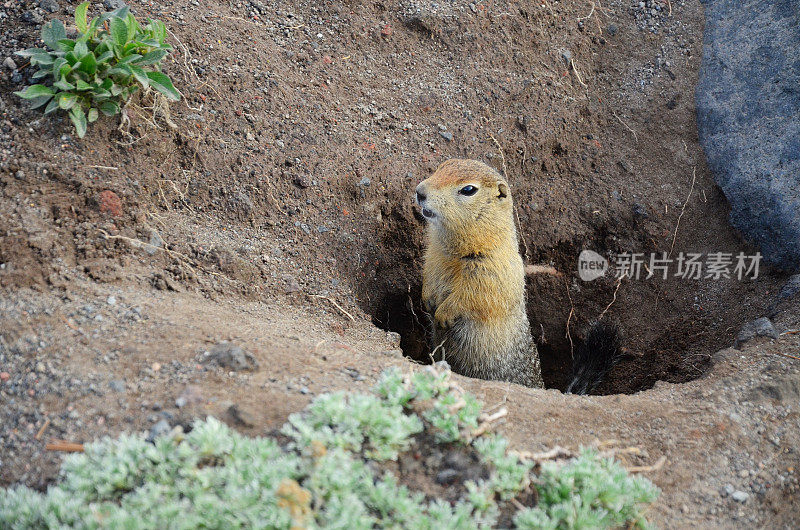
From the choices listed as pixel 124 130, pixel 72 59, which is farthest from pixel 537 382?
pixel 72 59

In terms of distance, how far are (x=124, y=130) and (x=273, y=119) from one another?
1139mm

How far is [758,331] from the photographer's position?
171 inches

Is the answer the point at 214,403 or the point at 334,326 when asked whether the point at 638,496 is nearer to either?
the point at 214,403

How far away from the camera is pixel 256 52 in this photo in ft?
15.7

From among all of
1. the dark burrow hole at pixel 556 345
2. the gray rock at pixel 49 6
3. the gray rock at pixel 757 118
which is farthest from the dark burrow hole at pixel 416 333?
the gray rock at pixel 49 6

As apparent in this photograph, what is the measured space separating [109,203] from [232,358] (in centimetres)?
148

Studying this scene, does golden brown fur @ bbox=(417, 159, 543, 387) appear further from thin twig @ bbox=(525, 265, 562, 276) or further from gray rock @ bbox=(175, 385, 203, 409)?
gray rock @ bbox=(175, 385, 203, 409)

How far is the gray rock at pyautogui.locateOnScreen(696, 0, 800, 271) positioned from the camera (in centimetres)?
537

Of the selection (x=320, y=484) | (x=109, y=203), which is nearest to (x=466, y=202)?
(x=109, y=203)

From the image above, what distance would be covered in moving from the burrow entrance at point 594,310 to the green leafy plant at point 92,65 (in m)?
2.09
